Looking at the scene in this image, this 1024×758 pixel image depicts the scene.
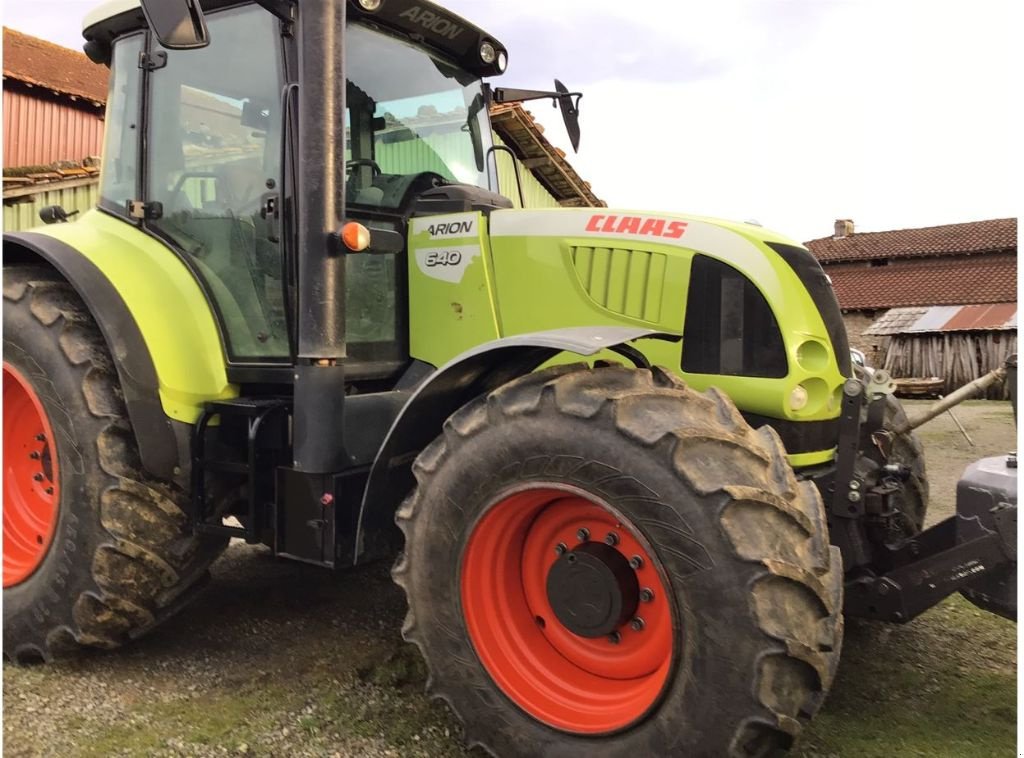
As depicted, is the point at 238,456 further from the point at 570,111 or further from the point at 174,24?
the point at 570,111

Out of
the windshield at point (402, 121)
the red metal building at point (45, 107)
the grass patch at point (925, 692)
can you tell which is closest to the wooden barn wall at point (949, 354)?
the grass patch at point (925, 692)

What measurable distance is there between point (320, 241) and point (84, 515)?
1413mm

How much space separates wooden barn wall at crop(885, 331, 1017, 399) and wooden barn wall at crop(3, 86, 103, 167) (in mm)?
17275

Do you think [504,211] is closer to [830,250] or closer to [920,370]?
[920,370]

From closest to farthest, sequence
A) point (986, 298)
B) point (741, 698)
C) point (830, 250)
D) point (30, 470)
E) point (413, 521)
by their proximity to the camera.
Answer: point (741, 698), point (413, 521), point (30, 470), point (986, 298), point (830, 250)

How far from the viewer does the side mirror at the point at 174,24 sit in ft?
7.65

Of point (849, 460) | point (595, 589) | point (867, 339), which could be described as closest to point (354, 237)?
point (595, 589)

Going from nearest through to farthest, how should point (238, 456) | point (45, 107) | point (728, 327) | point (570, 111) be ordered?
point (728, 327)
point (238, 456)
point (570, 111)
point (45, 107)

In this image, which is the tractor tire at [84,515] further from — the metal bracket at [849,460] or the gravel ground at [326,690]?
the metal bracket at [849,460]

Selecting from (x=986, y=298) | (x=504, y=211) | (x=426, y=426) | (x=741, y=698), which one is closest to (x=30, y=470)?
(x=426, y=426)

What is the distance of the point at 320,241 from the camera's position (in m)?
2.68

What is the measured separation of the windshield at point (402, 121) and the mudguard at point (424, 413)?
0.90 meters

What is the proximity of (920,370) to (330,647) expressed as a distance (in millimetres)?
20204

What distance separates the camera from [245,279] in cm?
317
